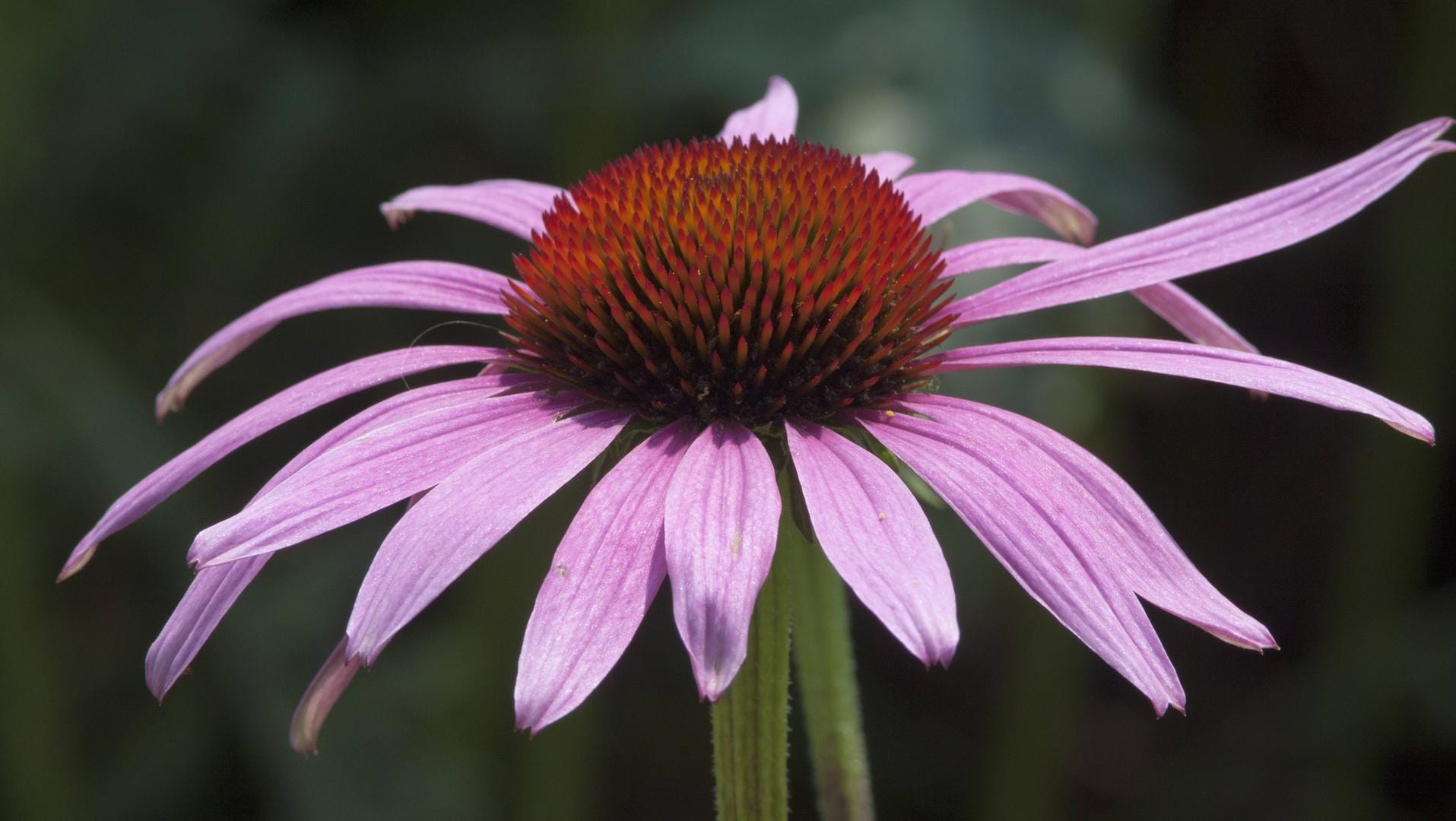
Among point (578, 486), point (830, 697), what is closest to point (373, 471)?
point (830, 697)

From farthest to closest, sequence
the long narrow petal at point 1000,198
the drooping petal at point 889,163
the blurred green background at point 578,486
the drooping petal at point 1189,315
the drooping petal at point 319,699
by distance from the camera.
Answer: the blurred green background at point 578,486, the drooping petal at point 889,163, the long narrow petal at point 1000,198, the drooping petal at point 1189,315, the drooping petal at point 319,699

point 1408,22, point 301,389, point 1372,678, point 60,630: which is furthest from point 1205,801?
point 60,630

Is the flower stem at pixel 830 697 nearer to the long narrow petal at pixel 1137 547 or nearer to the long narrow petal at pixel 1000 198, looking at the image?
the long narrow petal at pixel 1137 547

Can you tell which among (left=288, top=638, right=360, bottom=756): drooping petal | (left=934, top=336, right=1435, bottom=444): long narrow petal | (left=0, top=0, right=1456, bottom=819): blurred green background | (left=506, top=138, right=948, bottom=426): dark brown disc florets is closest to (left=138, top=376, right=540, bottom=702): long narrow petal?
(left=288, top=638, right=360, bottom=756): drooping petal

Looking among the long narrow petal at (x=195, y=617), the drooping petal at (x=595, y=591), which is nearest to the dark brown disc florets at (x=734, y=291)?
the drooping petal at (x=595, y=591)

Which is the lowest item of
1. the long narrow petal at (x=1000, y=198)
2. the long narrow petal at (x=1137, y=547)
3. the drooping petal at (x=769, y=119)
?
the long narrow petal at (x=1137, y=547)

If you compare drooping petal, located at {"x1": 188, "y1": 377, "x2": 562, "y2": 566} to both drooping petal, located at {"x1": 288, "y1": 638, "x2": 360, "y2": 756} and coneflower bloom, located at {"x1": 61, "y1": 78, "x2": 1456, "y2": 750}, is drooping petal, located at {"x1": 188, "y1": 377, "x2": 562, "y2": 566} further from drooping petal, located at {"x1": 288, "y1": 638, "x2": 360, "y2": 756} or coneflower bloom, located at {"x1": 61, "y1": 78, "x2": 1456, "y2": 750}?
drooping petal, located at {"x1": 288, "y1": 638, "x2": 360, "y2": 756}

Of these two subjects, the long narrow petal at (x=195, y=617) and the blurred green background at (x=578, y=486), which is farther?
the blurred green background at (x=578, y=486)
